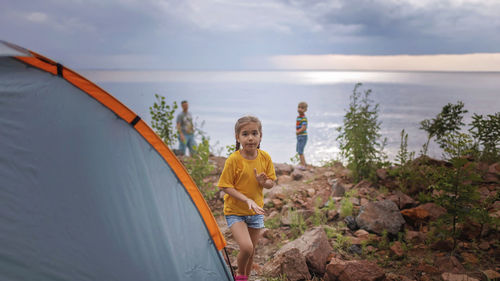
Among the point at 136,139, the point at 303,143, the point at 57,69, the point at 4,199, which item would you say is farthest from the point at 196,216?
the point at 303,143

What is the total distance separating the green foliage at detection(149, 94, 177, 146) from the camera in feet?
19.6

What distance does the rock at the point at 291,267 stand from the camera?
12.0ft

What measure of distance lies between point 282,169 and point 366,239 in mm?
3636

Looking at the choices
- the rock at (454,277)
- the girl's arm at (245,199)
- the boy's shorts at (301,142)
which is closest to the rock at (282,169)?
the boy's shorts at (301,142)

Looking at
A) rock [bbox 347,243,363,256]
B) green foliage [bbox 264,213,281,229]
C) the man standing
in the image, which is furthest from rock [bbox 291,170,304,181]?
rock [bbox 347,243,363,256]

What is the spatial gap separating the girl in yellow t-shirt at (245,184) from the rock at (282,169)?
4510 millimetres

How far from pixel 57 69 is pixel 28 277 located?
1.67m

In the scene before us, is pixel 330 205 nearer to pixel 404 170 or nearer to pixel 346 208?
pixel 346 208

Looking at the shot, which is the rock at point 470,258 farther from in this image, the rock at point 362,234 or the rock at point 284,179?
the rock at point 284,179

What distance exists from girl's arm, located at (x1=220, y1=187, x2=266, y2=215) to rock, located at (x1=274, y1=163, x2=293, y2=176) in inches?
184

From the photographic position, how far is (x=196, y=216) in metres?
3.20

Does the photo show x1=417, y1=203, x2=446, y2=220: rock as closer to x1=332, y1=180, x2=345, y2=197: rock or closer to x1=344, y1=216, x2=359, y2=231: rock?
x1=344, y1=216, x2=359, y2=231: rock

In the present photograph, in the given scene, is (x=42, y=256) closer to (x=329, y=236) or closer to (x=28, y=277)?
(x=28, y=277)

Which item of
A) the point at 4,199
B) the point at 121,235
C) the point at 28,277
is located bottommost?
the point at 28,277
